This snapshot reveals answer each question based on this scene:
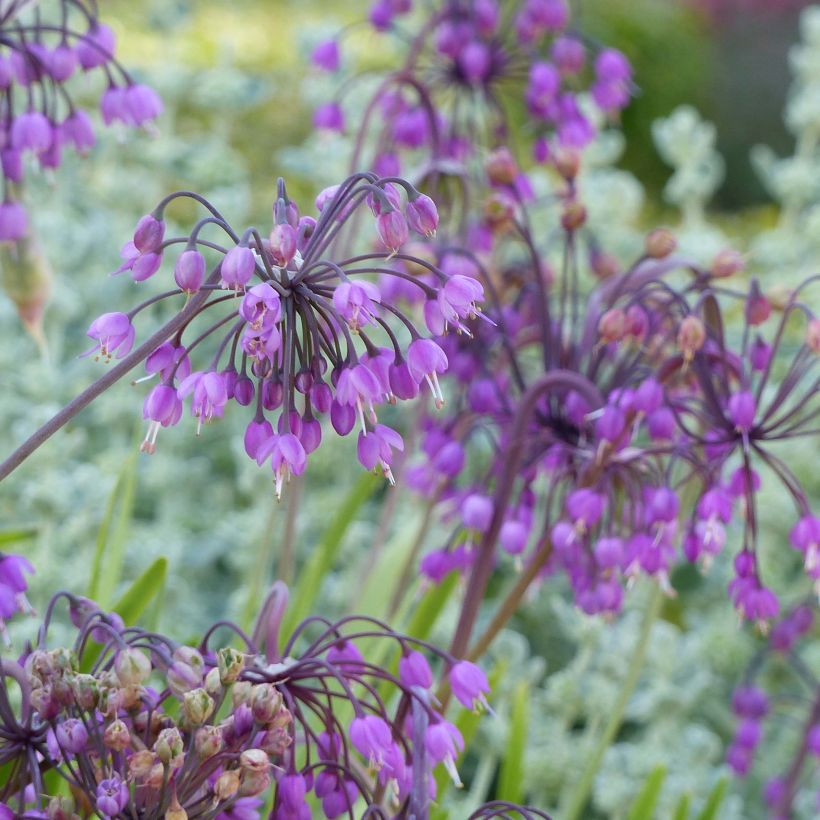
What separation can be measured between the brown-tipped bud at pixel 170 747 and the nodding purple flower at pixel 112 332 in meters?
0.36

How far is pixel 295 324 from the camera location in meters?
1.18

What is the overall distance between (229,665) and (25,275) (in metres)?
1.13

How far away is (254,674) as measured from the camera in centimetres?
121

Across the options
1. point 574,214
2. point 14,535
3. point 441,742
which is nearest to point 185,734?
point 441,742

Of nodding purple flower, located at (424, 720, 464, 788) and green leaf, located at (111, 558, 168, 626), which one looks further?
green leaf, located at (111, 558, 168, 626)

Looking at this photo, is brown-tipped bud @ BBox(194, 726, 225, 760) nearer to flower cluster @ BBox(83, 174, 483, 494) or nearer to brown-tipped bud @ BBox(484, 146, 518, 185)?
flower cluster @ BBox(83, 174, 483, 494)

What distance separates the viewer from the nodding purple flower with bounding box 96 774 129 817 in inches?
43.2

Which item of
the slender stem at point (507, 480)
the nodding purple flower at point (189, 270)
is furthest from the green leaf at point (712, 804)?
the nodding purple flower at point (189, 270)

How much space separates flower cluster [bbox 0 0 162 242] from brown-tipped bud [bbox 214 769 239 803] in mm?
973

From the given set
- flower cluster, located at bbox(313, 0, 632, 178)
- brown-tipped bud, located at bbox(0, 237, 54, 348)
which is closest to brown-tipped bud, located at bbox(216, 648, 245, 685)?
brown-tipped bud, located at bbox(0, 237, 54, 348)

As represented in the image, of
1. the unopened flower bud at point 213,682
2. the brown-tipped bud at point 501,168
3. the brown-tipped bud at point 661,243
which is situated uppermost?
the brown-tipped bud at point 501,168

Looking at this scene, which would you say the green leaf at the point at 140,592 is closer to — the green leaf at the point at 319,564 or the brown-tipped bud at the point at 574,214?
the green leaf at the point at 319,564

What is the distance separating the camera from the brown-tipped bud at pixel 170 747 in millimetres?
1075

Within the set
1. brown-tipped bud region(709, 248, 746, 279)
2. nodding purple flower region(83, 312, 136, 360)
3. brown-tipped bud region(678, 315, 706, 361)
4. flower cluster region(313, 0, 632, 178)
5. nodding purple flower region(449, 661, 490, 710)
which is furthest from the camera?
flower cluster region(313, 0, 632, 178)
